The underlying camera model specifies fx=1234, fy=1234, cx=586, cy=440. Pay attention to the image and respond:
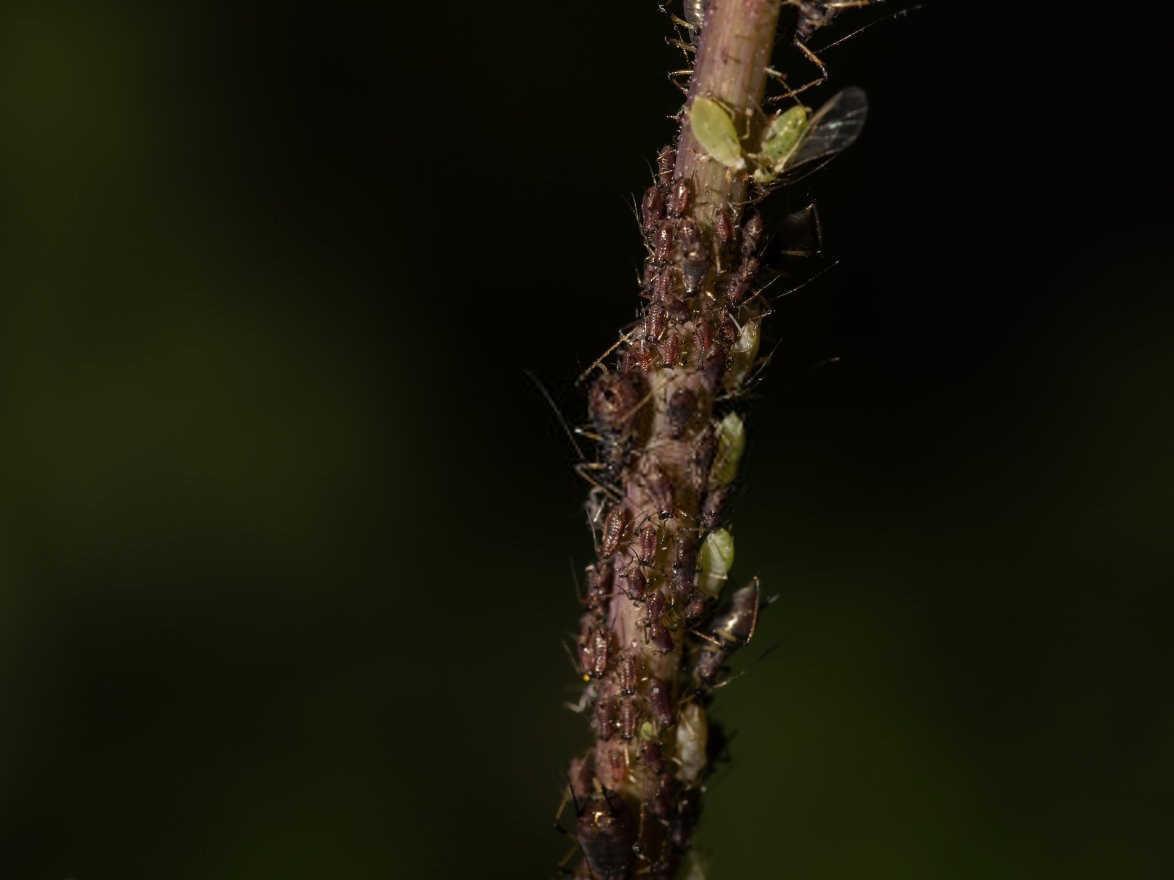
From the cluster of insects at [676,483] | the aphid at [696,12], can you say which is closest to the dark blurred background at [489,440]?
the aphid at [696,12]

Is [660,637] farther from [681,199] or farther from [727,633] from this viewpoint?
[681,199]

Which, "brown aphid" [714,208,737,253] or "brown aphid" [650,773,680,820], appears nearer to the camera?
"brown aphid" [714,208,737,253]

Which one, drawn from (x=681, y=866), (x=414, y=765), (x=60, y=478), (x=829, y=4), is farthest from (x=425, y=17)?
(x=681, y=866)

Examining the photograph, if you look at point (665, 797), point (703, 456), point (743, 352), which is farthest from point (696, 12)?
point (665, 797)

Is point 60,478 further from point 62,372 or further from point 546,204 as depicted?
point 546,204

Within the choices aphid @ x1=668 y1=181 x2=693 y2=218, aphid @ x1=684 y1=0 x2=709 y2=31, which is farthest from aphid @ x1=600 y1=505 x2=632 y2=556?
aphid @ x1=684 y1=0 x2=709 y2=31

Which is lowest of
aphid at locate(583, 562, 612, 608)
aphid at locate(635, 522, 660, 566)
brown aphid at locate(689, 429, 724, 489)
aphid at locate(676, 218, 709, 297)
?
aphid at locate(583, 562, 612, 608)

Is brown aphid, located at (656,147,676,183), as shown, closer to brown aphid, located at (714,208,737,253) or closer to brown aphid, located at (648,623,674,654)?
brown aphid, located at (714,208,737,253)
